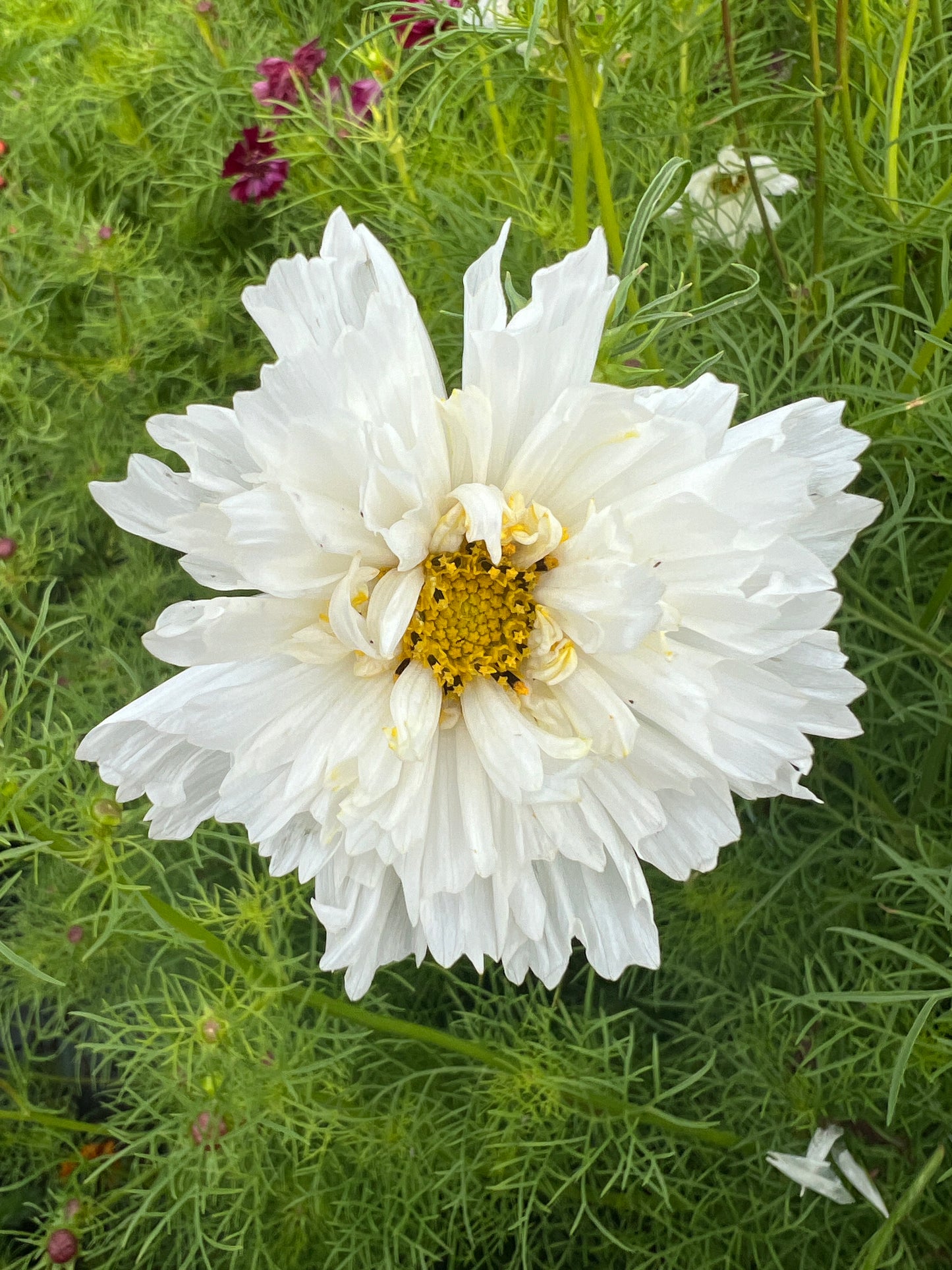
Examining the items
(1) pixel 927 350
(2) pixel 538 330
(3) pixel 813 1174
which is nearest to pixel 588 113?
(2) pixel 538 330

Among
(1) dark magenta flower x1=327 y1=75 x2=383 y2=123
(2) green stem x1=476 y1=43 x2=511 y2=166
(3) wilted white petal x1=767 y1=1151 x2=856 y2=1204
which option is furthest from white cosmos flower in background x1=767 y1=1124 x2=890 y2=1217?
(1) dark magenta flower x1=327 y1=75 x2=383 y2=123

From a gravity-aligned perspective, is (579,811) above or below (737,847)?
above

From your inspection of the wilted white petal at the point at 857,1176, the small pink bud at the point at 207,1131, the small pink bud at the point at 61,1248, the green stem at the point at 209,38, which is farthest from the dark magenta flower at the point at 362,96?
the small pink bud at the point at 61,1248

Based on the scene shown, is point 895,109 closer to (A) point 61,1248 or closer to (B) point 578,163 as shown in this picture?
(B) point 578,163

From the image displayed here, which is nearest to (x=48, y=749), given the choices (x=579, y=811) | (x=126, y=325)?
(x=579, y=811)

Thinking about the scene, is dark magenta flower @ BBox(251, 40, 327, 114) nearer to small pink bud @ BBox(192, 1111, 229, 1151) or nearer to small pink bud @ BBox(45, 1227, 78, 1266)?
small pink bud @ BBox(192, 1111, 229, 1151)

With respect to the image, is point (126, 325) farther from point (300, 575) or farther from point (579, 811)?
point (579, 811)
